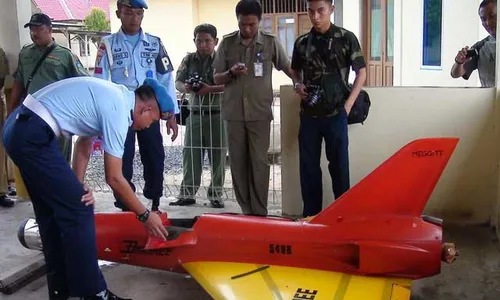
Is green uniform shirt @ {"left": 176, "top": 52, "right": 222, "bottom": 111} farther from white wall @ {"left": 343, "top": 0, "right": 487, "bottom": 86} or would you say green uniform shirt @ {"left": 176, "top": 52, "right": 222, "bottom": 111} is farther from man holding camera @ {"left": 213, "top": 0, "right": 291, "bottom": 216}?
white wall @ {"left": 343, "top": 0, "right": 487, "bottom": 86}

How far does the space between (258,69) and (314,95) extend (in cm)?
57

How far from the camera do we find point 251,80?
14.9ft

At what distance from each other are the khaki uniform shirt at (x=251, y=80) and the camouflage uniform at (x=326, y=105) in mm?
239

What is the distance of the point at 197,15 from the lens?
1706cm

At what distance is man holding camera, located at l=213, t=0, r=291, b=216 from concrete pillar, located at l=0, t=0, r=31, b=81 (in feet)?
6.81

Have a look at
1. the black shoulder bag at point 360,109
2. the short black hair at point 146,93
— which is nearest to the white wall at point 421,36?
the black shoulder bag at point 360,109

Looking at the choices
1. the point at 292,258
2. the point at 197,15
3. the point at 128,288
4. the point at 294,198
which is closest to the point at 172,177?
the point at 294,198

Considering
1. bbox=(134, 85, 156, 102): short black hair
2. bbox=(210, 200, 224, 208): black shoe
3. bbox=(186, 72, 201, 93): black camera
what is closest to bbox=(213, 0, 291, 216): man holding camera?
bbox=(186, 72, 201, 93): black camera

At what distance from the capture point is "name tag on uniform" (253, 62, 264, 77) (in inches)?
178

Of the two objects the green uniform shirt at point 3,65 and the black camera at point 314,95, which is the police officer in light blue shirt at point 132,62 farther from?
the green uniform shirt at point 3,65

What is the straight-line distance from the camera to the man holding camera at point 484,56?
4.62 metres

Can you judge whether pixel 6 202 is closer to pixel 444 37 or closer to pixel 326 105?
pixel 326 105

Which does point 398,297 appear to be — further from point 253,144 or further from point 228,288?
point 253,144

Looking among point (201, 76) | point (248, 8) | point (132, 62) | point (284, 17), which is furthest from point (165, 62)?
point (284, 17)
